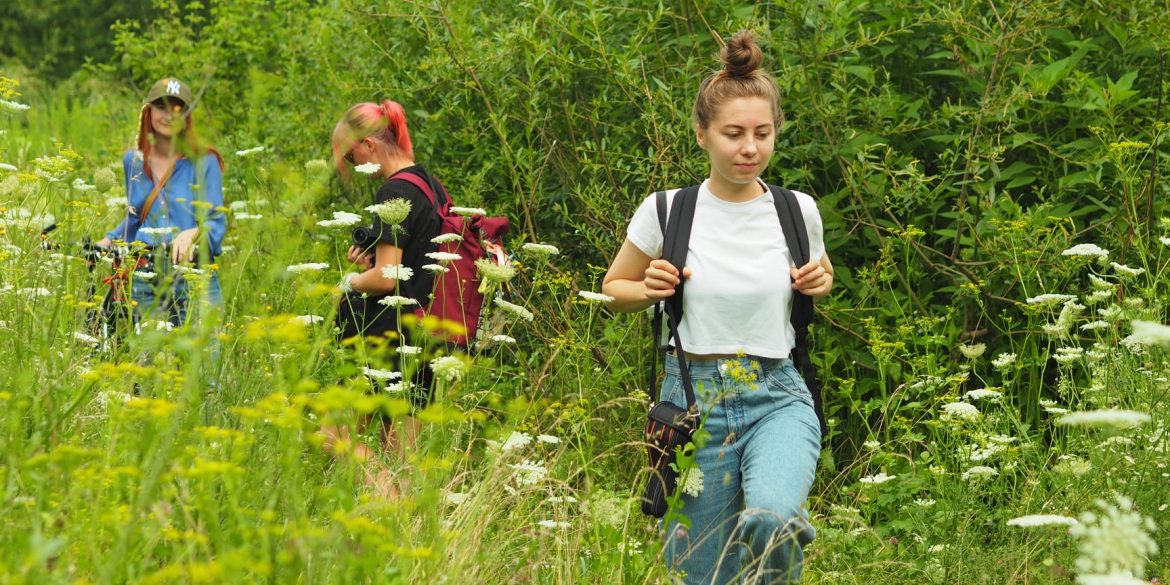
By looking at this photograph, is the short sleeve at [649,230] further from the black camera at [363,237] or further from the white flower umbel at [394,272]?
the black camera at [363,237]

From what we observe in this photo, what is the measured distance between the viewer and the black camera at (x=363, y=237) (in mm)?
4242

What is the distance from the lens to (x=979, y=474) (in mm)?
3271

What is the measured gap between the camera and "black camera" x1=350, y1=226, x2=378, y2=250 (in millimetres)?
4242

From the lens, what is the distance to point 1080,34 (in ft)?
16.5

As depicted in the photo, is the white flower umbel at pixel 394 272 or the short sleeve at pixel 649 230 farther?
the white flower umbel at pixel 394 272

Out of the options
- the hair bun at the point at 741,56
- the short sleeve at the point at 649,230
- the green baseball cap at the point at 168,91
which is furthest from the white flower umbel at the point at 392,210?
the green baseball cap at the point at 168,91

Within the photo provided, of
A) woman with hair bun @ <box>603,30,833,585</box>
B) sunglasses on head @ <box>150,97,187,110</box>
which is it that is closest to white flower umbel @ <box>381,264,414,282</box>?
woman with hair bun @ <box>603,30,833,585</box>

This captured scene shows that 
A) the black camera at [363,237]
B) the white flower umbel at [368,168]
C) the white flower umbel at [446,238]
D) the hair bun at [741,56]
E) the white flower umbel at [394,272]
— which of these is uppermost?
the hair bun at [741,56]

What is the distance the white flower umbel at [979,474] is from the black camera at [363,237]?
2.25 m

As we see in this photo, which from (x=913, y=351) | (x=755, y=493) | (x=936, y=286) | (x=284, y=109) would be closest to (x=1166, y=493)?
(x=755, y=493)

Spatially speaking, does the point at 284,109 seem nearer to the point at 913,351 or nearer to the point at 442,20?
the point at 442,20

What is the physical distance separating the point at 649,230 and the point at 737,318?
418 millimetres

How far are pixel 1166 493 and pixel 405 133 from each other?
3036mm

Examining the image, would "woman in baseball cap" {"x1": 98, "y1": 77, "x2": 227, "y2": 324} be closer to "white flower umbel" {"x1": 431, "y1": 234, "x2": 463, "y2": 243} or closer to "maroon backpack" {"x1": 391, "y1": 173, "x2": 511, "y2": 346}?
"maroon backpack" {"x1": 391, "y1": 173, "x2": 511, "y2": 346}
